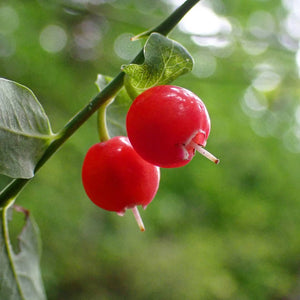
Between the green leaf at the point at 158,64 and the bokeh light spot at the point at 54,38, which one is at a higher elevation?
the green leaf at the point at 158,64

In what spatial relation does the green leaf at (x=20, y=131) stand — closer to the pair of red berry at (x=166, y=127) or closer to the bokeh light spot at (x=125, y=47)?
the pair of red berry at (x=166, y=127)

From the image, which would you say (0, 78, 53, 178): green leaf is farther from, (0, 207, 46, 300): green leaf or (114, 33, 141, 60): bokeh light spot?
(114, 33, 141, 60): bokeh light spot

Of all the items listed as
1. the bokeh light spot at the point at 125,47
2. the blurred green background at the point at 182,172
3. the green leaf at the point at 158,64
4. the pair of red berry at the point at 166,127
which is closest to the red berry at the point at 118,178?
the pair of red berry at the point at 166,127

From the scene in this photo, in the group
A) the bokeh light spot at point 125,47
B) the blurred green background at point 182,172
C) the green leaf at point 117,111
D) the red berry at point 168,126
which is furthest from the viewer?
the bokeh light spot at point 125,47

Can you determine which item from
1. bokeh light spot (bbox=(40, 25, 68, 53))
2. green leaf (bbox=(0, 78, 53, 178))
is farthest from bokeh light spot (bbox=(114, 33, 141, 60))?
green leaf (bbox=(0, 78, 53, 178))

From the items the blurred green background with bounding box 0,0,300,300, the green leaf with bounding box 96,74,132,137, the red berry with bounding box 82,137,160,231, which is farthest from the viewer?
the blurred green background with bounding box 0,0,300,300

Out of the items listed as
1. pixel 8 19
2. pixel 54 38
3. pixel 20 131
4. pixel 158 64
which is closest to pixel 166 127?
pixel 158 64
